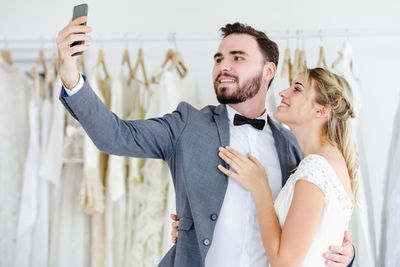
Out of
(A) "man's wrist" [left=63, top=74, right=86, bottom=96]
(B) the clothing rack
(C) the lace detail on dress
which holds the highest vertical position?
(B) the clothing rack

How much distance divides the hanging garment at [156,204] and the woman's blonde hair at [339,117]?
0.90 m

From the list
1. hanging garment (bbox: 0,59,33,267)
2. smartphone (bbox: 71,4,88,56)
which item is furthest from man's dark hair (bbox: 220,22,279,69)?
hanging garment (bbox: 0,59,33,267)

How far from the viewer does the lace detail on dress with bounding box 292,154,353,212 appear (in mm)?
1442

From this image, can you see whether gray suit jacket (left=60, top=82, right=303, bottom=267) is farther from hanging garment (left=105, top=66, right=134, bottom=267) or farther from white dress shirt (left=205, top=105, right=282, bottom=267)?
hanging garment (left=105, top=66, right=134, bottom=267)

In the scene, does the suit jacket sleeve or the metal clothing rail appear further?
the metal clothing rail

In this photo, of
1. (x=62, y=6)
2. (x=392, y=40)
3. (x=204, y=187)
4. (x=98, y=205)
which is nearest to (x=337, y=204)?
(x=204, y=187)

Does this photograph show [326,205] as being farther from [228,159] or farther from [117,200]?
[117,200]

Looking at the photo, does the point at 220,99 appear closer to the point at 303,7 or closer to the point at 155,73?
the point at 155,73

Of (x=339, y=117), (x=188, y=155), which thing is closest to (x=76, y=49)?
(x=188, y=155)

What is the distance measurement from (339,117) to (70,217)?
1467 mm

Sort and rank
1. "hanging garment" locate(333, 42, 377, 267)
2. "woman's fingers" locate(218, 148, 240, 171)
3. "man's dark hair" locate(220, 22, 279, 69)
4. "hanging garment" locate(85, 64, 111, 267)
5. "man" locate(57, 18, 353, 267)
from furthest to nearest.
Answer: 1. "hanging garment" locate(85, 64, 111, 267)
2. "hanging garment" locate(333, 42, 377, 267)
3. "man's dark hair" locate(220, 22, 279, 69)
4. "woman's fingers" locate(218, 148, 240, 171)
5. "man" locate(57, 18, 353, 267)

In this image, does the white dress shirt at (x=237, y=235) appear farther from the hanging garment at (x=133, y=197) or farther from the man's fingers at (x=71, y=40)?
the hanging garment at (x=133, y=197)

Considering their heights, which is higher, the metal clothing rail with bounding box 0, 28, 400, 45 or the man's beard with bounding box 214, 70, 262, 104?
the metal clothing rail with bounding box 0, 28, 400, 45

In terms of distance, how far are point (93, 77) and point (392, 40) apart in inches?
66.3
